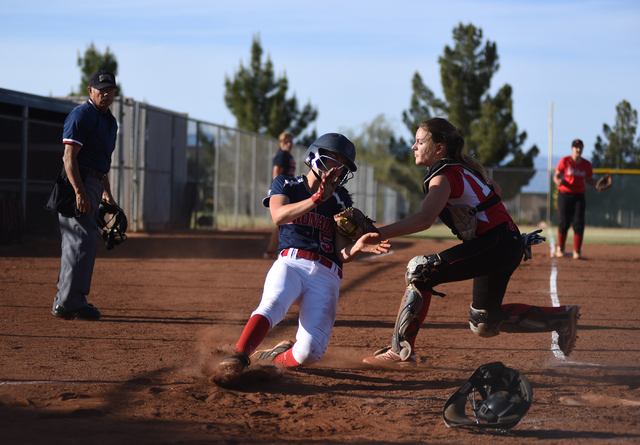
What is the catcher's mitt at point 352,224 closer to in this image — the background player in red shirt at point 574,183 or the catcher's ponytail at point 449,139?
the catcher's ponytail at point 449,139

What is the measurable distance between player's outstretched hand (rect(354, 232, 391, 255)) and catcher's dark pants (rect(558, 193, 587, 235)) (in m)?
8.89

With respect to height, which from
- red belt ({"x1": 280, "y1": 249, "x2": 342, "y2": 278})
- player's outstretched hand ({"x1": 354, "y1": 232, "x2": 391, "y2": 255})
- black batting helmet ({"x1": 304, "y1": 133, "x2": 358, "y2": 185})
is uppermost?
black batting helmet ({"x1": 304, "y1": 133, "x2": 358, "y2": 185})

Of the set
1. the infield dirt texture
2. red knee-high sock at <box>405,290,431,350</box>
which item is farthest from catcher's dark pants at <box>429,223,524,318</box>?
the infield dirt texture

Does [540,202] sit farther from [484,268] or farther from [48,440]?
[48,440]

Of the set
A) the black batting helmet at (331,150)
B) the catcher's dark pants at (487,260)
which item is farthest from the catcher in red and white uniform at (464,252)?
the black batting helmet at (331,150)

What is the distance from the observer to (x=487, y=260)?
12.9ft

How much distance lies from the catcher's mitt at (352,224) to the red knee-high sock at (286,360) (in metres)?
0.90

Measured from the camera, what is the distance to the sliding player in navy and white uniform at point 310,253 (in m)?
3.88

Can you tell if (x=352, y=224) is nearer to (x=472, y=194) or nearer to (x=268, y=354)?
(x=472, y=194)

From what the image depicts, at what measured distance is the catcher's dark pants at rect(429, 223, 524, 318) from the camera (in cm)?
392

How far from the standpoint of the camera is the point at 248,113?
1601 inches

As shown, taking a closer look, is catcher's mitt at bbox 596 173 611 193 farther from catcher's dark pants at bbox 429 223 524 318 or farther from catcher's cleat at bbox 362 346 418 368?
catcher's cleat at bbox 362 346 418 368

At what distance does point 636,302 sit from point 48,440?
6.80 m

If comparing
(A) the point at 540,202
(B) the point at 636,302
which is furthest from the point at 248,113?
(B) the point at 636,302
